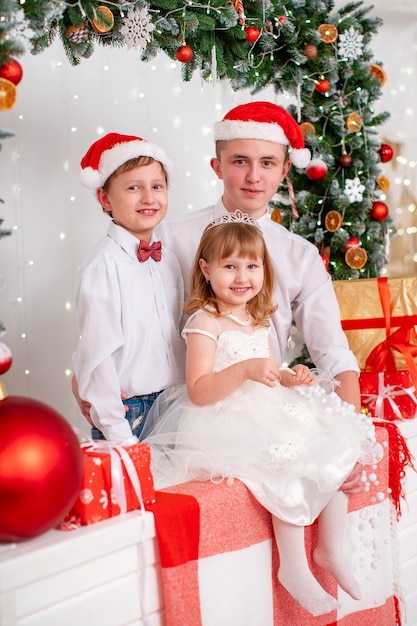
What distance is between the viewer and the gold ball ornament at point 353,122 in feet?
11.5

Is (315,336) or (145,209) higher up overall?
(145,209)

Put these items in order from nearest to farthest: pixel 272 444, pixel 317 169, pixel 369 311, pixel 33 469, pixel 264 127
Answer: pixel 33 469, pixel 272 444, pixel 264 127, pixel 369 311, pixel 317 169

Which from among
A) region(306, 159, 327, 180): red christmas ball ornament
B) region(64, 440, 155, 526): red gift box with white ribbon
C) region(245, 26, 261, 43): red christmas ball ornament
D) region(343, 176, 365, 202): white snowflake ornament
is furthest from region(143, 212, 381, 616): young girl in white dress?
region(343, 176, 365, 202): white snowflake ornament

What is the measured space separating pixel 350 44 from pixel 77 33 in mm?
1493

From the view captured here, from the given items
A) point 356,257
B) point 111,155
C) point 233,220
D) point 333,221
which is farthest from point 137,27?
point 356,257

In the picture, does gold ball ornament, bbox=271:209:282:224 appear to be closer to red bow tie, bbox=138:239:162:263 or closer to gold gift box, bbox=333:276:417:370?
gold gift box, bbox=333:276:417:370

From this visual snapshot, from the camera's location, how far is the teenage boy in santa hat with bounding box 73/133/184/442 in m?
2.47

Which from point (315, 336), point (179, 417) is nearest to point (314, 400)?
point (179, 417)

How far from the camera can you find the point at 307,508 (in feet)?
6.98

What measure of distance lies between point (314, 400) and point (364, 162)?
1.60 metres

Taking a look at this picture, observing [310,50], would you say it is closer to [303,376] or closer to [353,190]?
[353,190]

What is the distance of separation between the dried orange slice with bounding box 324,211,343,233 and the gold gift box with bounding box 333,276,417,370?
1.39 feet

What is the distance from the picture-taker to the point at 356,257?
3508mm

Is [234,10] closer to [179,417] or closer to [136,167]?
[136,167]
